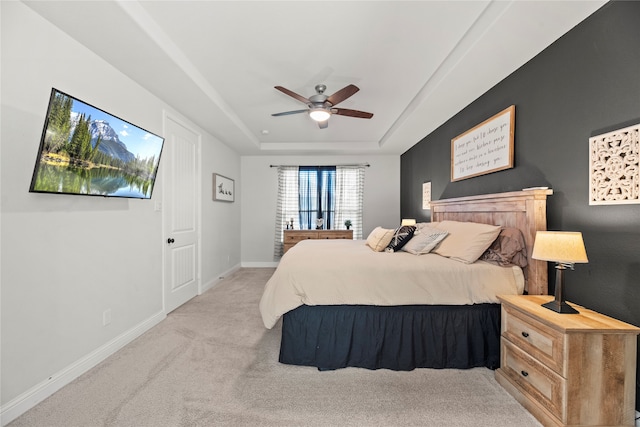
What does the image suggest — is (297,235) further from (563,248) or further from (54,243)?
(563,248)

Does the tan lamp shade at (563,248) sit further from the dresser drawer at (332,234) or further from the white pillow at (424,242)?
the dresser drawer at (332,234)

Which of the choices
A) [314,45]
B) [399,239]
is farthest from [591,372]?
[314,45]

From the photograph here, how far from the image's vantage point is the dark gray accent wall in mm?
1544

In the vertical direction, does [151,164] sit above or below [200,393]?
above

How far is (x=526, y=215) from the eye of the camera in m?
2.14

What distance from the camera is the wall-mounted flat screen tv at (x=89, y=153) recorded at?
Result: 1.69 metres

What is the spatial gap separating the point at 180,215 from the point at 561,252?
3.78m

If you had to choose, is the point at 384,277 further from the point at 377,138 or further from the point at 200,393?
the point at 377,138

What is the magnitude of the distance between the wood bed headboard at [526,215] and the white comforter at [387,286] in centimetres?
10

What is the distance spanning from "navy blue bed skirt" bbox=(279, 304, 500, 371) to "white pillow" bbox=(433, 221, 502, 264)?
1.40ft

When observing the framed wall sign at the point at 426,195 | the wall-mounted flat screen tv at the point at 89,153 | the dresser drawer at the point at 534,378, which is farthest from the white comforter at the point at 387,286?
the framed wall sign at the point at 426,195

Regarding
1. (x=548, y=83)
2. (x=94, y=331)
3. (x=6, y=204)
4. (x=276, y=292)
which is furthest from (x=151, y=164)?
(x=548, y=83)

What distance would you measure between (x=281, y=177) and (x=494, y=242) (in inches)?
174

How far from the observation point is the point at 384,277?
211 centimetres
